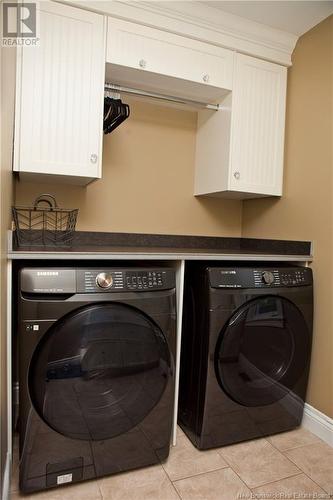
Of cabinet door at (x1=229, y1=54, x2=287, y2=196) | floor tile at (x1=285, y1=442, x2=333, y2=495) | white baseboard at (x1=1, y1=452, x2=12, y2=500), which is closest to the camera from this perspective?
white baseboard at (x1=1, y1=452, x2=12, y2=500)

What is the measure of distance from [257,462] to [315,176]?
152cm

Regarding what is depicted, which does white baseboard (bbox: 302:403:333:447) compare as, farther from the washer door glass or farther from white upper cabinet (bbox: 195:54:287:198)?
white upper cabinet (bbox: 195:54:287:198)

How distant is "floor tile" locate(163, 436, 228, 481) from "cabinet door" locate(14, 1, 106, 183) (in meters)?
1.44

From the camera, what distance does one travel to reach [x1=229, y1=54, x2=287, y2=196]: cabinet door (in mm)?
2064

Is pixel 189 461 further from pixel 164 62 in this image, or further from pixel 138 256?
pixel 164 62

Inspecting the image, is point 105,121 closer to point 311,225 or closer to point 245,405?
point 311,225

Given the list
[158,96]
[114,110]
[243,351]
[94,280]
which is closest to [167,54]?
[158,96]

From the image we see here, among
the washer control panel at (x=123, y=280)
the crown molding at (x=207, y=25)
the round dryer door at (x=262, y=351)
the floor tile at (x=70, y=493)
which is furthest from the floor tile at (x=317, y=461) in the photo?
the crown molding at (x=207, y=25)

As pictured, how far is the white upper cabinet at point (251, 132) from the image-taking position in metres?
2.06

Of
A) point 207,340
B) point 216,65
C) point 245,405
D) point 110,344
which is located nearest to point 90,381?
point 110,344

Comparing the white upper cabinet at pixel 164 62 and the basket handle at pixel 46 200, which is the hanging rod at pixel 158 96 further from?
the basket handle at pixel 46 200

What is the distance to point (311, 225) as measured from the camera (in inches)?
79.2

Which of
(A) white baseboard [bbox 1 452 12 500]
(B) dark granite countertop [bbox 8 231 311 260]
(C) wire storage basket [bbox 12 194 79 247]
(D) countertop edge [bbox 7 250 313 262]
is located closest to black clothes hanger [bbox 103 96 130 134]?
(C) wire storage basket [bbox 12 194 79 247]

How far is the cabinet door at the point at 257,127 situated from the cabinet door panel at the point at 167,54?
12 cm
